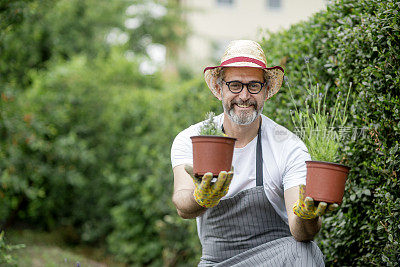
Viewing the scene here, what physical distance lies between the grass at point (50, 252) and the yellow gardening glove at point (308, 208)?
4.15 metres

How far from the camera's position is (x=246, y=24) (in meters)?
17.5

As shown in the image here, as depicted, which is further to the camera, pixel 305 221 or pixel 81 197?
pixel 81 197

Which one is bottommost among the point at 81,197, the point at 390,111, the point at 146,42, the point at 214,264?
the point at 81,197

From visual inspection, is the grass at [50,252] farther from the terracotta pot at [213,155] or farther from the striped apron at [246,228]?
the terracotta pot at [213,155]

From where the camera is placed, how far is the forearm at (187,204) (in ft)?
7.90

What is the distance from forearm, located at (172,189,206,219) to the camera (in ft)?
7.90

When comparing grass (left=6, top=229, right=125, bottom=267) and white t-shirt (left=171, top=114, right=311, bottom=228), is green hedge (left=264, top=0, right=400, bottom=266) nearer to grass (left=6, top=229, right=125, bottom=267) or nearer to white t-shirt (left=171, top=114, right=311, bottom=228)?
white t-shirt (left=171, top=114, right=311, bottom=228)

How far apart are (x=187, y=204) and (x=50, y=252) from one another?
4.97 m

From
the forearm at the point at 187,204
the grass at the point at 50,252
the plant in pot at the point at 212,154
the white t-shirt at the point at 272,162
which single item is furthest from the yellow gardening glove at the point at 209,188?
the grass at the point at 50,252

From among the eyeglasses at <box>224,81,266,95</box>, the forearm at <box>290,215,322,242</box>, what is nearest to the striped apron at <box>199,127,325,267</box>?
the forearm at <box>290,215,322,242</box>

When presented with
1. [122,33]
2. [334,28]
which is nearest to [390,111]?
[334,28]

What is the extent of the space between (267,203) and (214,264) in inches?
19.8

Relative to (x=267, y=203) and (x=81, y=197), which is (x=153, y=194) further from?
(x=267, y=203)

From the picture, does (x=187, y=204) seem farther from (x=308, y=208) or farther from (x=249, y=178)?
(x=308, y=208)
